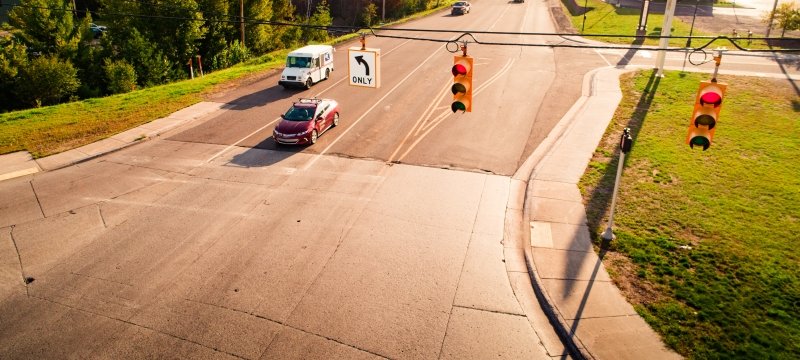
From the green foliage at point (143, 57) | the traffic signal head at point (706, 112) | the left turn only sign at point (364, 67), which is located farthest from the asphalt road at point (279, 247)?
the green foliage at point (143, 57)

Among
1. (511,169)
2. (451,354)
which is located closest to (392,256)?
(451,354)

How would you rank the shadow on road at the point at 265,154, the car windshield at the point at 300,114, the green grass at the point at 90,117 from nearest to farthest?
the shadow on road at the point at 265,154, the car windshield at the point at 300,114, the green grass at the point at 90,117

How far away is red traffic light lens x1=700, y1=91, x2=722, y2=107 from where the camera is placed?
9695 mm

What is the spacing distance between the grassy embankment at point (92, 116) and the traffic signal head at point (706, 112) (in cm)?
2177

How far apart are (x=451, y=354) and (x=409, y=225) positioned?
5.22 metres

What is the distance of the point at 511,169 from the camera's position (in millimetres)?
18203

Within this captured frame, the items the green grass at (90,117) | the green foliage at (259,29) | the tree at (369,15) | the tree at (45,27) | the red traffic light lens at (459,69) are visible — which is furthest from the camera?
the tree at (369,15)

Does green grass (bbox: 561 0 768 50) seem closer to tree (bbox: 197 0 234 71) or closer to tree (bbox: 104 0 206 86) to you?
tree (bbox: 197 0 234 71)

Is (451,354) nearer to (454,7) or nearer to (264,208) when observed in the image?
(264,208)

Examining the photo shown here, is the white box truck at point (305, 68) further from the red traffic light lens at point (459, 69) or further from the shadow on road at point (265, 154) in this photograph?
the red traffic light lens at point (459, 69)

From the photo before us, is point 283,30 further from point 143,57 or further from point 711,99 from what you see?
point 711,99

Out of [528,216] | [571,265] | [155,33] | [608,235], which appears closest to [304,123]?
[528,216]

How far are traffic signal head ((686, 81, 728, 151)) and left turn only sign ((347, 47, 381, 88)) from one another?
285 inches

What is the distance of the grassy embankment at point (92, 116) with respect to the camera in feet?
68.5
